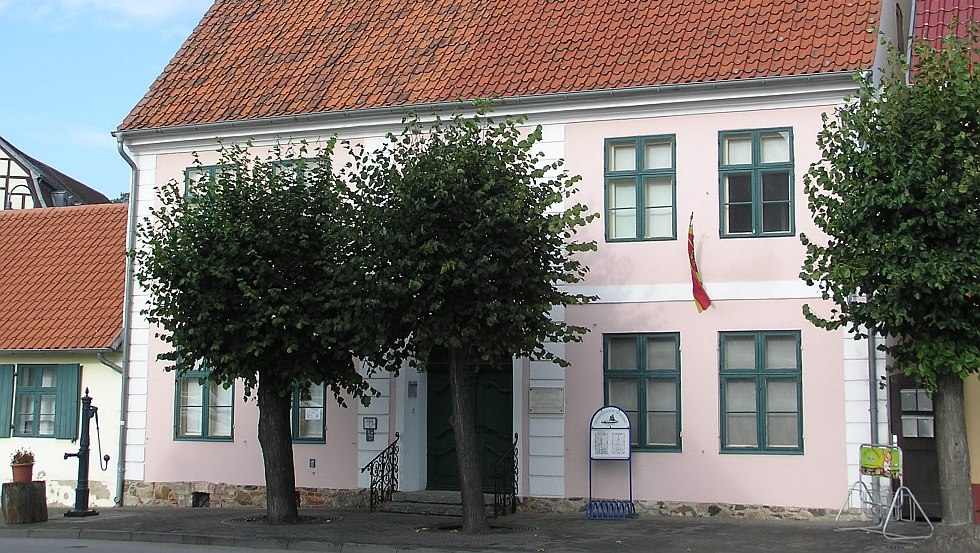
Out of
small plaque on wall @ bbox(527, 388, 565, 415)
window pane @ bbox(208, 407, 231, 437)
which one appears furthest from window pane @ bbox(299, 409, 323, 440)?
small plaque on wall @ bbox(527, 388, 565, 415)

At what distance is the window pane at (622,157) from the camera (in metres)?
18.9

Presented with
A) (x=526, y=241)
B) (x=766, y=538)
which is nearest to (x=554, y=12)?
(x=526, y=241)

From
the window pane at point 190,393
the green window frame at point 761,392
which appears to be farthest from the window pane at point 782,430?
the window pane at point 190,393

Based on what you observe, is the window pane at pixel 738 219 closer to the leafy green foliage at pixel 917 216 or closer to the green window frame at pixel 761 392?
the green window frame at pixel 761 392

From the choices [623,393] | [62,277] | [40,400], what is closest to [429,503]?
[623,393]

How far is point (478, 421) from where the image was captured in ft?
65.0

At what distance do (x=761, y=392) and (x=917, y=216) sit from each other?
454cm

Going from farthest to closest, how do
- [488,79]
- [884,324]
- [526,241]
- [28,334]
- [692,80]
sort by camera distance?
[28,334], [488,79], [692,80], [526,241], [884,324]

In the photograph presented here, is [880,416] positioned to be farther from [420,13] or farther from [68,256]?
[68,256]

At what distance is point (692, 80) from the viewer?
18.2 metres

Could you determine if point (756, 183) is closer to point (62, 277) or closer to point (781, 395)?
point (781, 395)

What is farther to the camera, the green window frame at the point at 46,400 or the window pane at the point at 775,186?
the green window frame at the point at 46,400

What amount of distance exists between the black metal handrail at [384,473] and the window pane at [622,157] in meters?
5.66

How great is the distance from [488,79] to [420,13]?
3.15 m
